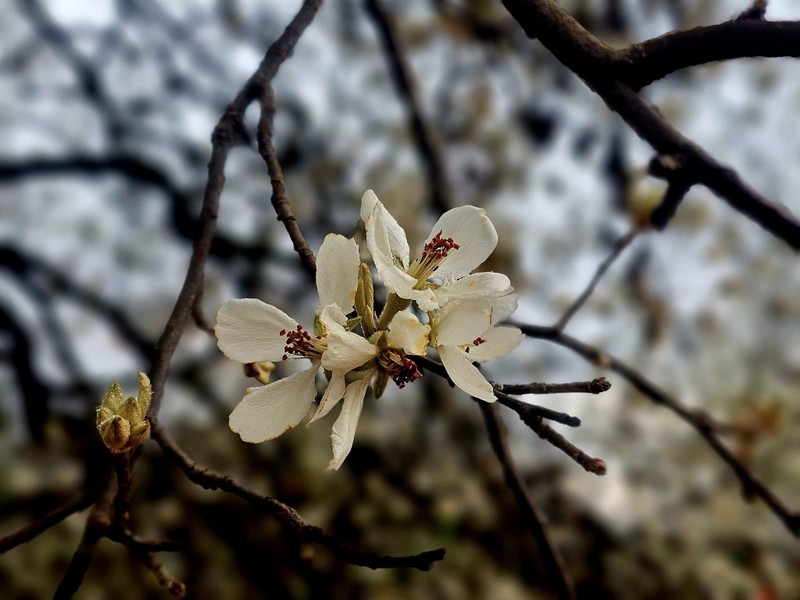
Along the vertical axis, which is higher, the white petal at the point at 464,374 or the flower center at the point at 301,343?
the flower center at the point at 301,343

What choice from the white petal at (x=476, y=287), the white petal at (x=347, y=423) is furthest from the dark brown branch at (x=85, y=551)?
the white petal at (x=476, y=287)

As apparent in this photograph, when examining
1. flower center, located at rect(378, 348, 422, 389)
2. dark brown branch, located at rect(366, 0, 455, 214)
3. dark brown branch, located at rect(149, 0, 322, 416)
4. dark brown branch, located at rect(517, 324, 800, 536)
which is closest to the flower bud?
dark brown branch, located at rect(149, 0, 322, 416)

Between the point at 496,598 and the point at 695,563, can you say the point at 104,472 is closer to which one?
the point at 496,598

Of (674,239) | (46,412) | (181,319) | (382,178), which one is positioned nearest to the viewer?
(181,319)

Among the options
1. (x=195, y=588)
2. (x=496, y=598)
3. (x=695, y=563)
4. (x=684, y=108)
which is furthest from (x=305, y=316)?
(x=684, y=108)

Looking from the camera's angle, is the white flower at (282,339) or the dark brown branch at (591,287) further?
the dark brown branch at (591,287)

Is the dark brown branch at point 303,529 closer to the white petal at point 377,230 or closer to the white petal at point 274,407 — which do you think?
the white petal at point 274,407

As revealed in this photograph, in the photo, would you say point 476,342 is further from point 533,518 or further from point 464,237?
point 533,518
